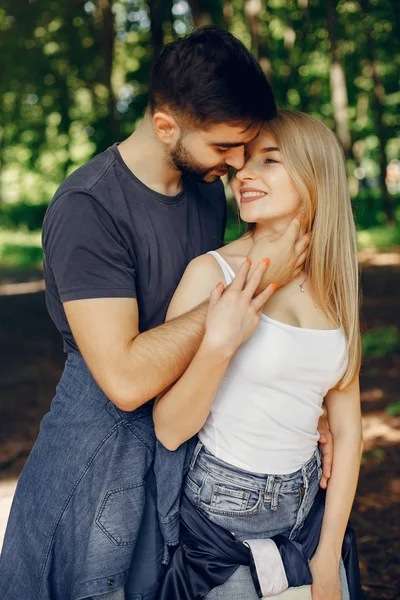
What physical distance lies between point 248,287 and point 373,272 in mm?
10904

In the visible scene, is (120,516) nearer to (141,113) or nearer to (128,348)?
(128,348)

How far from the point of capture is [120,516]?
214cm

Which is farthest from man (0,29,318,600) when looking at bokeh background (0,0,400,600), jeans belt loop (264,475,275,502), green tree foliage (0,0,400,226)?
green tree foliage (0,0,400,226)

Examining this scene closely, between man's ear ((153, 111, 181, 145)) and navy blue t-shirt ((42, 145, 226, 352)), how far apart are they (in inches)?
6.9

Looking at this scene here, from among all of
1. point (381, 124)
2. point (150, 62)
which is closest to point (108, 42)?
point (150, 62)

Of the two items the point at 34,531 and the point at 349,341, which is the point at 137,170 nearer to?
the point at 349,341

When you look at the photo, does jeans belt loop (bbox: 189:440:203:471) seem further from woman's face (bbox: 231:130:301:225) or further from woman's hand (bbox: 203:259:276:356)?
woman's face (bbox: 231:130:301:225)

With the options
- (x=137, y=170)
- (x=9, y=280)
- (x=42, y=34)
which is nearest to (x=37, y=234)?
(x=42, y=34)

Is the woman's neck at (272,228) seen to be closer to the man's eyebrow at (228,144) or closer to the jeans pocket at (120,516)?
the man's eyebrow at (228,144)

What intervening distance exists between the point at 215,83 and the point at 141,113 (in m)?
14.0

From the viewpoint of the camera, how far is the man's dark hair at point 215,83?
2.43 m

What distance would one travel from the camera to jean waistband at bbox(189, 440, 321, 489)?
2150mm

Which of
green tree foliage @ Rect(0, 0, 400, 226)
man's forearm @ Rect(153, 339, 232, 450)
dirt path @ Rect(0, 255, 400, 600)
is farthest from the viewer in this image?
green tree foliage @ Rect(0, 0, 400, 226)

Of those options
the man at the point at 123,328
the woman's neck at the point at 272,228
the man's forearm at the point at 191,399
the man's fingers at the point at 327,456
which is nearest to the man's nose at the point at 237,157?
the man at the point at 123,328
